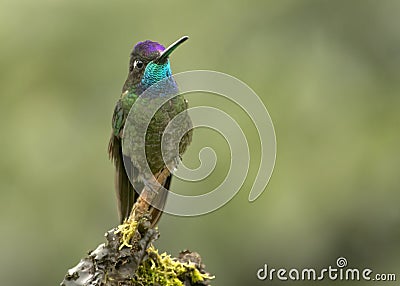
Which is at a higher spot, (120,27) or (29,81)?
(120,27)

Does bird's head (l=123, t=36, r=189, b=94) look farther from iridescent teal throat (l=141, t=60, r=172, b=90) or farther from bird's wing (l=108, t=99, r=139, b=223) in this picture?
bird's wing (l=108, t=99, r=139, b=223)

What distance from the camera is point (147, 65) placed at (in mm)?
3957

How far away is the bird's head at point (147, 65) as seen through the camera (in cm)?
395

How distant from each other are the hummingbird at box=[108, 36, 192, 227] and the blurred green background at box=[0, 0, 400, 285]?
161 centimetres

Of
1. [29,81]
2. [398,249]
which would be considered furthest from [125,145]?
[398,249]

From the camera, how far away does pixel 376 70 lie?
617 centimetres

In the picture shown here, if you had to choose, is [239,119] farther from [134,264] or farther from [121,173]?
[134,264]

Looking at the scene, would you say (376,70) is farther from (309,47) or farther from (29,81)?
(29,81)

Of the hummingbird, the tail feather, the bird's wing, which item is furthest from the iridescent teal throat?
the tail feather

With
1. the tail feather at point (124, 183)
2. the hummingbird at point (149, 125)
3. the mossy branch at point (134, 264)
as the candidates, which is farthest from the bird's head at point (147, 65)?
the mossy branch at point (134, 264)

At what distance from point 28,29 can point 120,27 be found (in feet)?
2.53

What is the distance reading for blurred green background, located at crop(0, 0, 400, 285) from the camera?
5887mm

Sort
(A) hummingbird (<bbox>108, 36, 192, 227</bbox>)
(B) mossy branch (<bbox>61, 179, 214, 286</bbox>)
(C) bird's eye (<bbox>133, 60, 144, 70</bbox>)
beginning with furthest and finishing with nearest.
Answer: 1. (C) bird's eye (<bbox>133, 60, 144, 70</bbox>)
2. (A) hummingbird (<bbox>108, 36, 192, 227</bbox>)
3. (B) mossy branch (<bbox>61, 179, 214, 286</bbox>)

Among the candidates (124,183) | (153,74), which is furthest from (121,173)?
(153,74)
